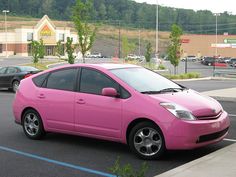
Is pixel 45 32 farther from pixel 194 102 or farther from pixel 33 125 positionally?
pixel 194 102

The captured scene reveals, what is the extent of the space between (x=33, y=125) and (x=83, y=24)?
24.0 m

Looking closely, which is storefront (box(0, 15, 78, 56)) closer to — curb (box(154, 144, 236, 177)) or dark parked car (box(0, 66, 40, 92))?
dark parked car (box(0, 66, 40, 92))

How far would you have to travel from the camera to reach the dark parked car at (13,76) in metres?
21.7

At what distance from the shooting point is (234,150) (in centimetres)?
752

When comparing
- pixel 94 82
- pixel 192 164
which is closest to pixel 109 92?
pixel 94 82

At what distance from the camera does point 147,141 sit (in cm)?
738

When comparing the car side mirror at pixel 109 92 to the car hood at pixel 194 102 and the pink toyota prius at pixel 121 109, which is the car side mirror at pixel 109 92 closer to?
the pink toyota prius at pixel 121 109

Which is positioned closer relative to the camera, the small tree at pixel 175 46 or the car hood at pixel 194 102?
the car hood at pixel 194 102

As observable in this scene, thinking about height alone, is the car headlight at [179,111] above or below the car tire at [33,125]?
above

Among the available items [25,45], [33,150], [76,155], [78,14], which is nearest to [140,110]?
[76,155]

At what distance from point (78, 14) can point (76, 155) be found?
25.4 m

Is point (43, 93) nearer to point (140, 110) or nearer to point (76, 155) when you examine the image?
point (76, 155)

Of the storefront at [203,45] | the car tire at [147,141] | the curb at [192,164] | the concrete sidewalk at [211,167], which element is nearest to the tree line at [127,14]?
the storefront at [203,45]

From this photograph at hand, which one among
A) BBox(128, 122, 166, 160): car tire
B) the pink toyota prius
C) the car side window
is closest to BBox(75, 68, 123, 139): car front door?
the pink toyota prius
